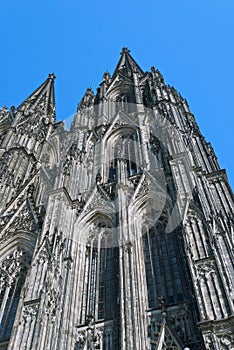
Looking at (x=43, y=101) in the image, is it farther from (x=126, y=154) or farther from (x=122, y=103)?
(x=126, y=154)

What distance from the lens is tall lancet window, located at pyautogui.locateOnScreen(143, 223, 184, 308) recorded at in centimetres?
1600

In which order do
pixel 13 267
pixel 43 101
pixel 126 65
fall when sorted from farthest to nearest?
pixel 43 101 < pixel 126 65 < pixel 13 267

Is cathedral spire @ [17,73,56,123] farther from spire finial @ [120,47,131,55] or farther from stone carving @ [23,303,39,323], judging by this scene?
stone carving @ [23,303,39,323]

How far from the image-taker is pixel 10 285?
64.0 feet

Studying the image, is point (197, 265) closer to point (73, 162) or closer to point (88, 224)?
point (88, 224)

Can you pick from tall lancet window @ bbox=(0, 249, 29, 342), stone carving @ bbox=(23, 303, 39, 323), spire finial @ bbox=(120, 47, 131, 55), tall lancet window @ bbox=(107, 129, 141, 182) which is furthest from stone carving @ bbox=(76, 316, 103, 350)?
spire finial @ bbox=(120, 47, 131, 55)

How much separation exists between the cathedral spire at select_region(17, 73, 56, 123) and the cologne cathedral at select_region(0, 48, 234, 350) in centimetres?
1181

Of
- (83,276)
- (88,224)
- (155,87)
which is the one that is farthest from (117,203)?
(155,87)

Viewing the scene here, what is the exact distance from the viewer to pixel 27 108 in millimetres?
43781

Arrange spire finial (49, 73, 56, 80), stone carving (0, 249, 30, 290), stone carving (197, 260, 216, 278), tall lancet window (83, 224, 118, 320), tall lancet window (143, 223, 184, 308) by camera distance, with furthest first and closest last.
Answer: spire finial (49, 73, 56, 80), stone carving (0, 249, 30, 290), tall lancet window (83, 224, 118, 320), tall lancet window (143, 223, 184, 308), stone carving (197, 260, 216, 278)

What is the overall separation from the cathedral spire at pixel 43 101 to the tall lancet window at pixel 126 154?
13441 mm

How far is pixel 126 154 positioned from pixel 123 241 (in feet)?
35.3

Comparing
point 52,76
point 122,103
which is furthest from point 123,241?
point 52,76

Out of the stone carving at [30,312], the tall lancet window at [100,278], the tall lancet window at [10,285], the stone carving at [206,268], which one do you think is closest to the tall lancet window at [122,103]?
the tall lancet window at [100,278]
